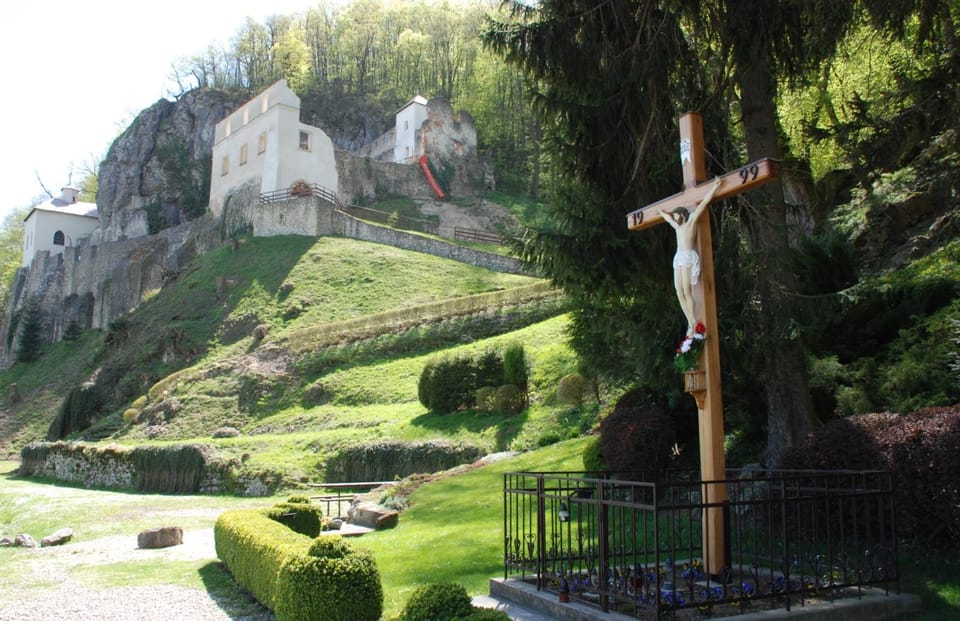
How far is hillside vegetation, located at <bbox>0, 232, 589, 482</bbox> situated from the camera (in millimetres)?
24250

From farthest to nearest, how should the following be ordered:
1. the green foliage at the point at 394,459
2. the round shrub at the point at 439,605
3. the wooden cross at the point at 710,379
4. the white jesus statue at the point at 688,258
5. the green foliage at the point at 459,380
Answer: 1. the green foliage at the point at 459,380
2. the green foliage at the point at 394,459
3. the white jesus statue at the point at 688,258
4. the wooden cross at the point at 710,379
5. the round shrub at the point at 439,605

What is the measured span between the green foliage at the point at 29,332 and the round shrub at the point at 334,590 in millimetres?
65052

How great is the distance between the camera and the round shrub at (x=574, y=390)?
69.8ft

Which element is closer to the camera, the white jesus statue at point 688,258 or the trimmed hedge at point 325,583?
the trimmed hedge at point 325,583

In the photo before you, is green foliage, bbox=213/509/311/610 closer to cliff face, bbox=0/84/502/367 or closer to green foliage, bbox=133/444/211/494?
green foliage, bbox=133/444/211/494

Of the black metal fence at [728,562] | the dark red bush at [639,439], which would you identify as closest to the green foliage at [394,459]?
the dark red bush at [639,439]

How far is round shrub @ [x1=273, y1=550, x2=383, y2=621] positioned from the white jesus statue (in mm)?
3870

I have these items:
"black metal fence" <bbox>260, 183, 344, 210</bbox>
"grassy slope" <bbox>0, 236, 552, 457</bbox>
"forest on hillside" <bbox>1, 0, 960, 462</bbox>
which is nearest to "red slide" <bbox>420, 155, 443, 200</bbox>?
"black metal fence" <bbox>260, 183, 344, 210</bbox>

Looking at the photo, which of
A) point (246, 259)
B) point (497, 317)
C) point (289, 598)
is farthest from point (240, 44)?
point (289, 598)

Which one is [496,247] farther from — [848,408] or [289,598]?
[289,598]

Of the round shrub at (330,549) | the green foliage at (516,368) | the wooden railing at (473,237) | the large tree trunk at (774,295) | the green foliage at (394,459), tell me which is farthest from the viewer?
the wooden railing at (473,237)

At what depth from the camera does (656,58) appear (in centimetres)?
1085

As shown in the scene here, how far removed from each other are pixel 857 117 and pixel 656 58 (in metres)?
4.77

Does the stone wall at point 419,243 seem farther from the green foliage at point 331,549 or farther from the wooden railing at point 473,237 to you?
the green foliage at point 331,549
